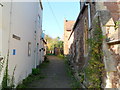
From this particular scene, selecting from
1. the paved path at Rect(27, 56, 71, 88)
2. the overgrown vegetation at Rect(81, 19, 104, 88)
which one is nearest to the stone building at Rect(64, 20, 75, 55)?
the paved path at Rect(27, 56, 71, 88)

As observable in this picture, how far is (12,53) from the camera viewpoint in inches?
195

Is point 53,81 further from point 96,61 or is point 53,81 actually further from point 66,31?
point 66,31

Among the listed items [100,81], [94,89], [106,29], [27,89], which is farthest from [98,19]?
[27,89]

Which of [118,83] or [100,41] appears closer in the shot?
[118,83]

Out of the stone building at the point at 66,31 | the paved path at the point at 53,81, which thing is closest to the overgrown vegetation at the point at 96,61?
the paved path at the point at 53,81

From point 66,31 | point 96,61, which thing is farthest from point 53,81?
point 66,31

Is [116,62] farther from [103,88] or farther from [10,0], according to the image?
[10,0]

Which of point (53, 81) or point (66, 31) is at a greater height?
point (66, 31)

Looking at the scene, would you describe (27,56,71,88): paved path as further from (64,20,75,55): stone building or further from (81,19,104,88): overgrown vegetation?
(64,20,75,55): stone building

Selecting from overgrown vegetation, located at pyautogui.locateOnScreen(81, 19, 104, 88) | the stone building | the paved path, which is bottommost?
the paved path

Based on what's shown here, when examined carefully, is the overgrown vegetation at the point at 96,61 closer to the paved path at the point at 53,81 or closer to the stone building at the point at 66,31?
the paved path at the point at 53,81

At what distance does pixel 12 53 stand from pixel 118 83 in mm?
4411

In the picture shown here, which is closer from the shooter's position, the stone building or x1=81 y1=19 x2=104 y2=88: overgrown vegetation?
x1=81 y1=19 x2=104 y2=88: overgrown vegetation

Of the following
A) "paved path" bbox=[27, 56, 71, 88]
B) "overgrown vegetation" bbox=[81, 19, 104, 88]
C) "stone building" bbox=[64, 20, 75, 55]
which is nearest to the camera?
"overgrown vegetation" bbox=[81, 19, 104, 88]
